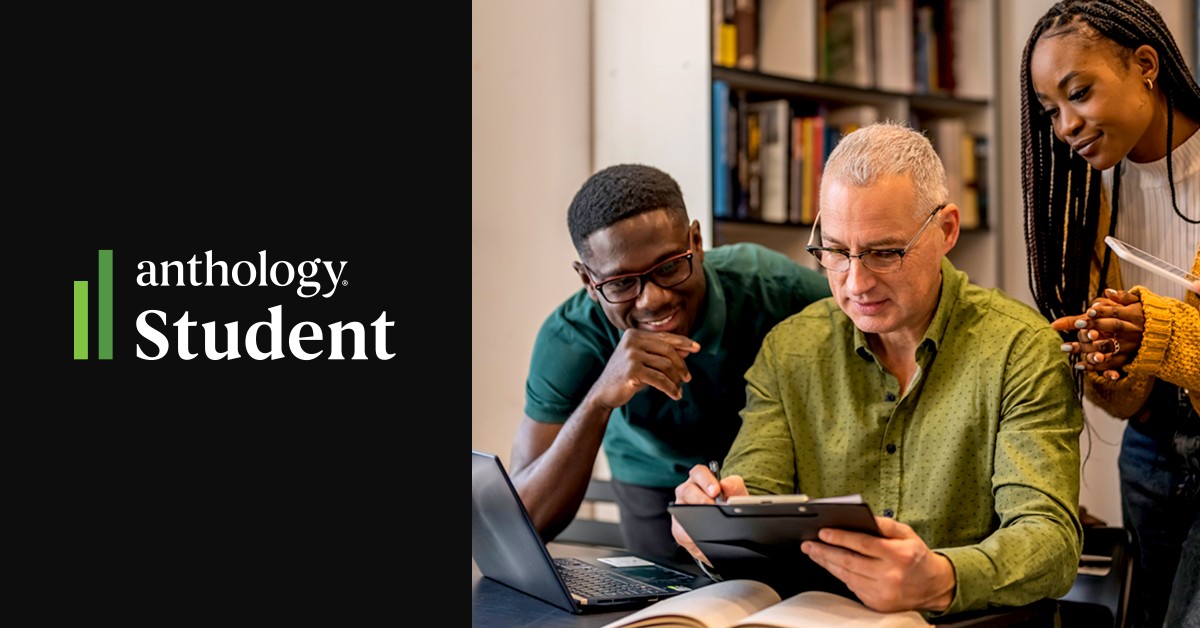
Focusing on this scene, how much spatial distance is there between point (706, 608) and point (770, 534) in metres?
0.10

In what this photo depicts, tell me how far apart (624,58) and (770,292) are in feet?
4.04

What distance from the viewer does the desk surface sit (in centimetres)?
128

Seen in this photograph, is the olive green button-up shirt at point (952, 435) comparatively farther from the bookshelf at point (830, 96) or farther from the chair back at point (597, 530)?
the bookshelf at point (830, 96)

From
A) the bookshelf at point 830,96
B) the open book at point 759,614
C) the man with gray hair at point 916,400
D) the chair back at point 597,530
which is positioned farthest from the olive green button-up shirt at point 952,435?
the bookshelf at point 830,96

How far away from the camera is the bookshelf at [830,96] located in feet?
10.1

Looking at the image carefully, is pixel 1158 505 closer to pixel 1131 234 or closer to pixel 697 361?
pixel 1131 234

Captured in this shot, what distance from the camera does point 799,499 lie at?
1189 mm

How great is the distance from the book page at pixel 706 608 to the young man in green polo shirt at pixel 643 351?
531 millimetres
